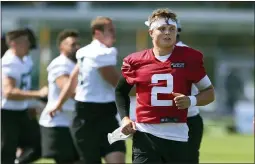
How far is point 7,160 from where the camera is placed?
9266mm

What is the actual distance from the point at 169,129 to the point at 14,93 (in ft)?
10.7

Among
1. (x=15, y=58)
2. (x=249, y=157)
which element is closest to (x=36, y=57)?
(x=249, y=157)

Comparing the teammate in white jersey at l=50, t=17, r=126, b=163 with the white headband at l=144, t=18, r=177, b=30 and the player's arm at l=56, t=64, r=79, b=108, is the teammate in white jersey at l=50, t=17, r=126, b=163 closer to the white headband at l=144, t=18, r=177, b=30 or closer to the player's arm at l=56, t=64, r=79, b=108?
the player's arm at l=56, t=64, r=79, b=108

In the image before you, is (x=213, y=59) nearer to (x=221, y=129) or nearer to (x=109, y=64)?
(x=221, y=129)

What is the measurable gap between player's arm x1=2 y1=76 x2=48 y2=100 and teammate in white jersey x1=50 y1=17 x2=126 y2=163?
0.77 metres

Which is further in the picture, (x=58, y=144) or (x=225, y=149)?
(x=225, y=149)

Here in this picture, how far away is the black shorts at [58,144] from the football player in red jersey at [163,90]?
9.21ft

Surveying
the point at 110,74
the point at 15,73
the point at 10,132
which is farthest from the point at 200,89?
the point at 10,132

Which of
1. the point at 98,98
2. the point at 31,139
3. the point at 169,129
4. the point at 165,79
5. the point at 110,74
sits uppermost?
the point at 165,79

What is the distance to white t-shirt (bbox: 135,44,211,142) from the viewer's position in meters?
6.31

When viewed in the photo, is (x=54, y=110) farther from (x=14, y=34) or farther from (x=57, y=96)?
(x=14, y=34)

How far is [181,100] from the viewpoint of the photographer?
609cm

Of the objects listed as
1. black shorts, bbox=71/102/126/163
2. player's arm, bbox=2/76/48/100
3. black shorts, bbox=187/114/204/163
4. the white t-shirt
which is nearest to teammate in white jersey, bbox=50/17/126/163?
black shorts, bbox=71/102/126/163

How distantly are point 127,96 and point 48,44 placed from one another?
2375cm
